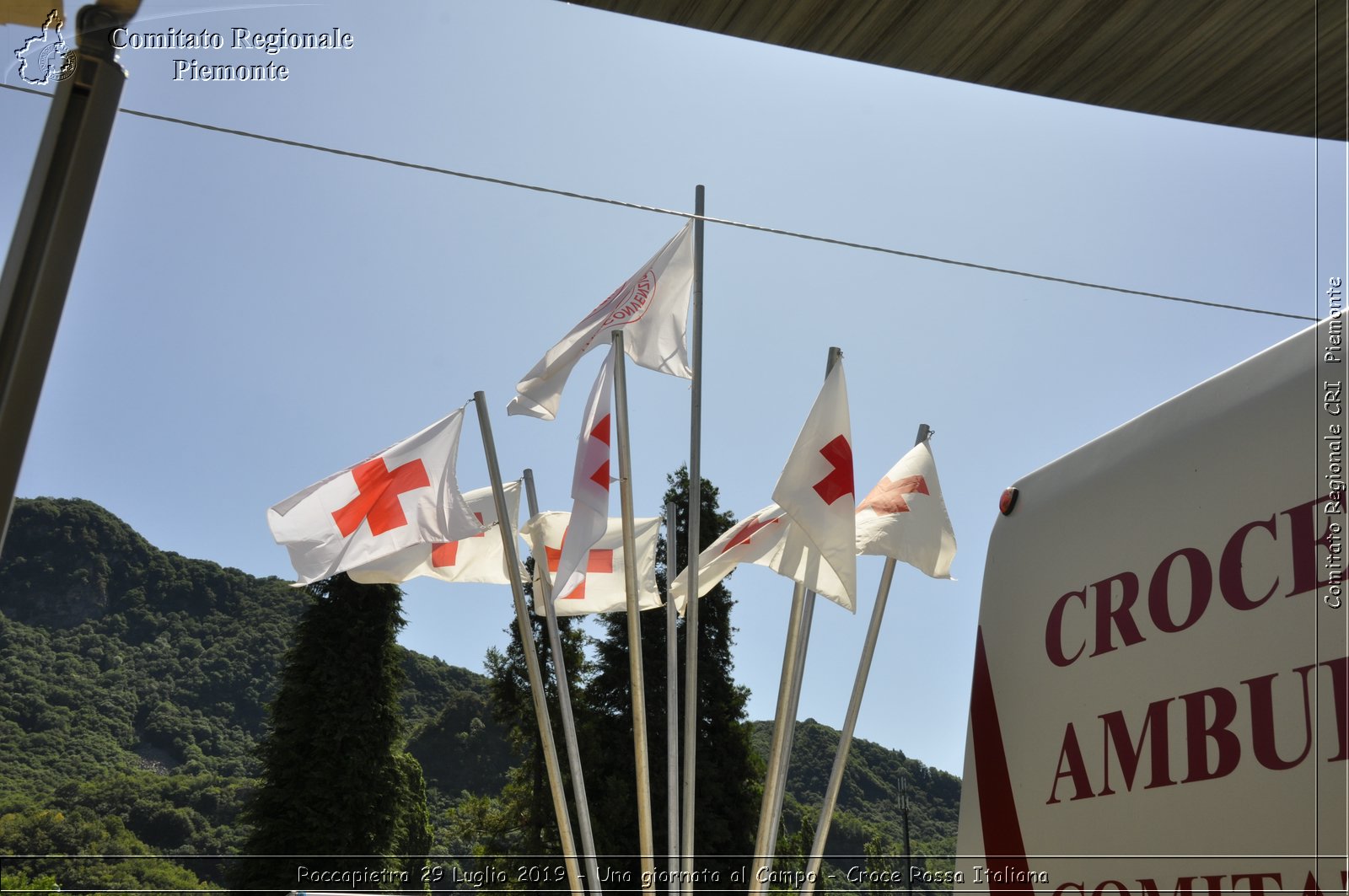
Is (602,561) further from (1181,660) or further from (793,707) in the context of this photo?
(1181,660)

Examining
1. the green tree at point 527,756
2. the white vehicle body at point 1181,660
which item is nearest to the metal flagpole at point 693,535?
the white vehicle body at point 1181,660

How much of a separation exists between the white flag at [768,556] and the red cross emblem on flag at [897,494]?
394mm

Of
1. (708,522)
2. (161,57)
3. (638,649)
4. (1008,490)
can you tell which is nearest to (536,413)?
(638,649)

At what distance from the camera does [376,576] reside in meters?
5.47

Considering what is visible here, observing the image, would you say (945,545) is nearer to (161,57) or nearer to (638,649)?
(638,649)

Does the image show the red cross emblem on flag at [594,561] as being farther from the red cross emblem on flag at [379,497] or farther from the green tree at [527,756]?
the green tree at [527,756]

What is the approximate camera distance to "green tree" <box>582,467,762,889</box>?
607 inches

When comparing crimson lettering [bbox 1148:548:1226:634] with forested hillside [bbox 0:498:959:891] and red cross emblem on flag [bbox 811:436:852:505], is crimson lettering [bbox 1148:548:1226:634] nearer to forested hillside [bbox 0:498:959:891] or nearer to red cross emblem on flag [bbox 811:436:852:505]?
red cross emblem on flag [bbox 811:436:852:505]

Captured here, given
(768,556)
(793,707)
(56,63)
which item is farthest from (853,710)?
(56,63)

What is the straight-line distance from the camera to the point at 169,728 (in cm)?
2383

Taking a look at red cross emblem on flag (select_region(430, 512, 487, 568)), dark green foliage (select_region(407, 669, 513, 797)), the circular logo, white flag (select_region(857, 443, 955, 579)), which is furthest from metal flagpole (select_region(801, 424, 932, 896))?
dark green foliage (select_region(407, 669, 513, 797))

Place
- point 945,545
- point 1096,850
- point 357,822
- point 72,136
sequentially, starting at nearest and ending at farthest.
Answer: point 72,136 < point 1096,850 < point 945,545 < point 357,822

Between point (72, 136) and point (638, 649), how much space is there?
4321mm

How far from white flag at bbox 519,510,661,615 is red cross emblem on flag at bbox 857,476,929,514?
4.56 feet
